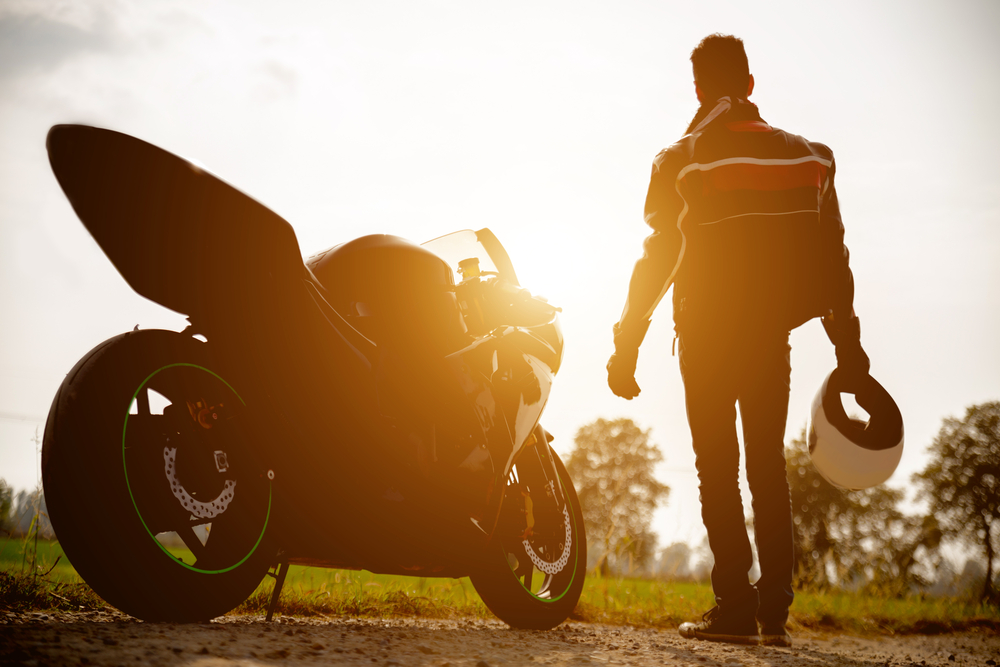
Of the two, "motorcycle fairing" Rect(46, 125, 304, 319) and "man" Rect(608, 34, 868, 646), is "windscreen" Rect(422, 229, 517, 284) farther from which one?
"motorcycle fairing" Rect(46, 125, 304, 319)

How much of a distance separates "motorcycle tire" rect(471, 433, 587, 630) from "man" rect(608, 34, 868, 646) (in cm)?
65

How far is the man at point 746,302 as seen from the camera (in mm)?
3258

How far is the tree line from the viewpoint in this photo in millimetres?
6814

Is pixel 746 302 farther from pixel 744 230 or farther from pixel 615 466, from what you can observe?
pixel 615 466

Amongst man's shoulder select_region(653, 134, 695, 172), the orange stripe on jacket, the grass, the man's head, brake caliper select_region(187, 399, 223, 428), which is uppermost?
the man's head

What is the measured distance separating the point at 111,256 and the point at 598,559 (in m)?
4.17

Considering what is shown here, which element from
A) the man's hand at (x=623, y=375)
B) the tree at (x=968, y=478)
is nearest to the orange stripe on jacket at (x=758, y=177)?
the man's hand at (x=623, y=375)

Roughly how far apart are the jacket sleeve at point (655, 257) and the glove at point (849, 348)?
0.86m

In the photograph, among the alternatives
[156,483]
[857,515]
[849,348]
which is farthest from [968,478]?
[156,483]

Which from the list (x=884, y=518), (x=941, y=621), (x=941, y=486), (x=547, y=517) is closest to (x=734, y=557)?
(x=547, y=517)

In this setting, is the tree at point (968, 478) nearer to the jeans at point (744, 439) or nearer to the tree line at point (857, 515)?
the tree line at point (857, 515)

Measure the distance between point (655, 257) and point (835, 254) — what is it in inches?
36.2

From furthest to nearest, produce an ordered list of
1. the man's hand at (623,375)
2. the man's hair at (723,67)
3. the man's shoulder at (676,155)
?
the man's hair at (723,67), the man's hand at (623,375), the man's shoulder at (676,155)

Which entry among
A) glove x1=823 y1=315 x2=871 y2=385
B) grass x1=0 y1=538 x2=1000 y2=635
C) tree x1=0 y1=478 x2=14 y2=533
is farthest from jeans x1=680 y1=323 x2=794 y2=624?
tree x1=0 y1=478 x2=14 y2=533
